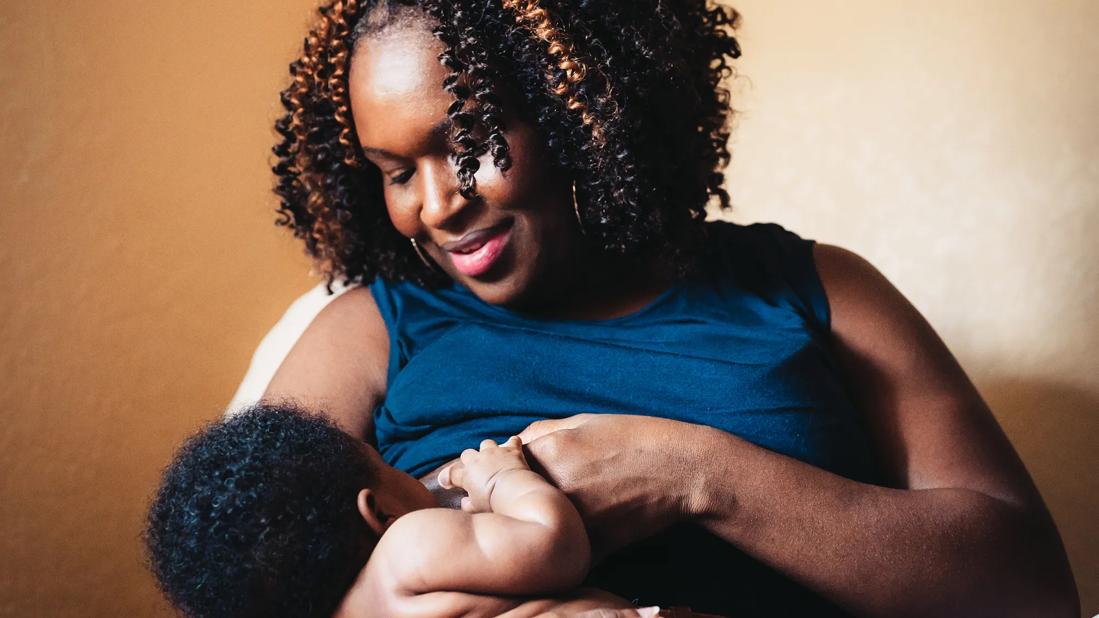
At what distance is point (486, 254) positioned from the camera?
1.44 metres

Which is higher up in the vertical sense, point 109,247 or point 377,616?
point 109,247

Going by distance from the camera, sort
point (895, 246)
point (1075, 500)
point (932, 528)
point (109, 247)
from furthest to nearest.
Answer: point (895, 246), point (1075, 500), point (109, 247), point (932, 528)

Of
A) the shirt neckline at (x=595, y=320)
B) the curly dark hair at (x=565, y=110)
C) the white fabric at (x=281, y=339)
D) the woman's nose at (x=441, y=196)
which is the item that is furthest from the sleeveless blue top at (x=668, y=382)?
the white fabric at (x=281, y=339)

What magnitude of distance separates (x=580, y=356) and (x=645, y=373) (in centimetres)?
10

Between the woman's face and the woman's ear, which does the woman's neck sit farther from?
the woman's ear

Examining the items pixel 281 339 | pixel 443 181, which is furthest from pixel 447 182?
pixel 281 339

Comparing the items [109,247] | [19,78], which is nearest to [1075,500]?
[109,247]

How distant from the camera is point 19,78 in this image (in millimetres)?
1635

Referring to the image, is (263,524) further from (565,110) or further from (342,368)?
(565,110)

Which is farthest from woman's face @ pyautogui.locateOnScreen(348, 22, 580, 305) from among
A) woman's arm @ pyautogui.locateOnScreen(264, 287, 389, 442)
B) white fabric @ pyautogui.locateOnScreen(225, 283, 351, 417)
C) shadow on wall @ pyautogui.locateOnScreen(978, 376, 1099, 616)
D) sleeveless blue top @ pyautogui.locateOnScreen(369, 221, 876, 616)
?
shadow on wall @ pyautogui.locateOnScreen(978, 376, 1099, 616)

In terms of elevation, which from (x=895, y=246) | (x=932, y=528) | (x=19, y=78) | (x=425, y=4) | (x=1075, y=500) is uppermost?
(x=425, y=4)

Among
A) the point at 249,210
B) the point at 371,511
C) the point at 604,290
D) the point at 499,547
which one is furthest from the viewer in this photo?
the point at 249,210

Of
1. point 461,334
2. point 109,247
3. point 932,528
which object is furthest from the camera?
point 109,247

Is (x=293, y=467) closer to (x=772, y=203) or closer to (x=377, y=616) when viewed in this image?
(x=377, y=616)
